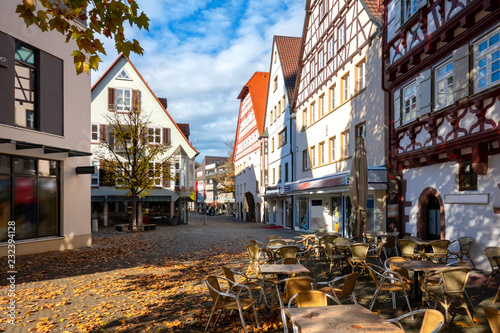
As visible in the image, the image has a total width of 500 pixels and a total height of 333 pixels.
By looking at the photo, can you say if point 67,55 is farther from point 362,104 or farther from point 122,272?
point 362,104

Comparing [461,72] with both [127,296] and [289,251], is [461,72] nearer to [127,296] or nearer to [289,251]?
[289,251]

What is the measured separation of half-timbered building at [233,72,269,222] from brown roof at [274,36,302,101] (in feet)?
33.4

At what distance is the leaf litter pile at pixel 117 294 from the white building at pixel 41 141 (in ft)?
4.50

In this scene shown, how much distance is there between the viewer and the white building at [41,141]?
12297 millimetres

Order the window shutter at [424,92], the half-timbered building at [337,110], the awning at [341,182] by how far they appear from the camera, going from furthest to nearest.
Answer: the half-timbered building at [337,110]
the awning at [341,182]
the window shutter at [424,92]

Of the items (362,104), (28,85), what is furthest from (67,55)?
(362,104)

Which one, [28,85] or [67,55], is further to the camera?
[67,55]

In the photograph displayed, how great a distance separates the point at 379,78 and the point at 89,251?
12872 millimetres

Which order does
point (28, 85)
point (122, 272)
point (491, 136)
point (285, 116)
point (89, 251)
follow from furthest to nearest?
point (285, 116), point (89, 251), point (28, 85), point (122, 272), point (491, 136)

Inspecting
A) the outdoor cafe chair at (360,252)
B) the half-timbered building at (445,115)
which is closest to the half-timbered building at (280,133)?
the half-timbered building at (445,115)

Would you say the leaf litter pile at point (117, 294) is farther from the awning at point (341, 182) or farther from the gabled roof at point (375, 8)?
the gabled roof at point (375, 8)

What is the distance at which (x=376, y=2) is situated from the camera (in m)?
16.6

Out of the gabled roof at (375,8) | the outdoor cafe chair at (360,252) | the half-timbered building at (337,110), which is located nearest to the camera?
the outdoor cafe chair at (360,252)

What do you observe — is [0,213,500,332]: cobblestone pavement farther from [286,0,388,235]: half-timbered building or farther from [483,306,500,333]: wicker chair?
[286,0,388,235]: half-timbered building
